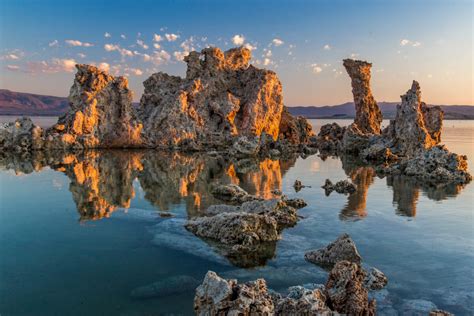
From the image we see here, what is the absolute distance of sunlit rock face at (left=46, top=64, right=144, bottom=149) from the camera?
50375 mm

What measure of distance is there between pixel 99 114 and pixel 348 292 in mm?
48608

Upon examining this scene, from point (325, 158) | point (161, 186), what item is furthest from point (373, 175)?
point (161, 186)

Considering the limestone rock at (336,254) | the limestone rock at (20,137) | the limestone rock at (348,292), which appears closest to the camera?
the limestone rock at (348,292)

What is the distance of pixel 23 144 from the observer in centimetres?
4775

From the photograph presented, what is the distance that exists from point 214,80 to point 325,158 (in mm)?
20048

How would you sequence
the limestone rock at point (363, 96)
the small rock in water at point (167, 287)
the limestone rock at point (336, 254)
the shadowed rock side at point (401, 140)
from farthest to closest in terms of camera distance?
the limestone rock at point (363, 96)
the shadowed rock side at point (401, 140)
the limestone rock at point (336, 254)
the small rock in water at point (167, 287)

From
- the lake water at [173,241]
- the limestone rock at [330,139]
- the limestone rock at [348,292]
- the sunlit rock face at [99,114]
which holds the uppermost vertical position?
the sunlit rock face at [99,114]

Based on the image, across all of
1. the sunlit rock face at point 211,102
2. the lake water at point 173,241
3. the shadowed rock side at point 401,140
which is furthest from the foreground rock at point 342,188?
the sunlit rock face at point 211,102

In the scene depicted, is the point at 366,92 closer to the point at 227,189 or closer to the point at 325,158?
the point at 325,158

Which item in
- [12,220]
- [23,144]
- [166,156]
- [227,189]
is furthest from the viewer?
[23,144]

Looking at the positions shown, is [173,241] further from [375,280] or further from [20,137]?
[20,137]

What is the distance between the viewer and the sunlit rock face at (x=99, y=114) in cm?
5038

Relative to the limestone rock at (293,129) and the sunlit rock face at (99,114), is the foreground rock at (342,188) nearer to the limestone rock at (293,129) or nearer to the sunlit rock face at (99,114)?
the sunlit rock face at (99,114)

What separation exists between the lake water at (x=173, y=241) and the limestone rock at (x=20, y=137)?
64.9 feet
